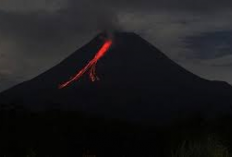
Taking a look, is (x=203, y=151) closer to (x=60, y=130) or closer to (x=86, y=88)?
(x=60, y=130)

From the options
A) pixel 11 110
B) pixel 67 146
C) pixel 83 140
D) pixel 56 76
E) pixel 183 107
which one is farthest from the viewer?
pixel 56 76

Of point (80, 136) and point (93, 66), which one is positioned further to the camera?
point (93, 66)

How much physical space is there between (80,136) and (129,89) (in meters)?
99.1

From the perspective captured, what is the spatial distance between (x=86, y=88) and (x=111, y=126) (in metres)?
92.2

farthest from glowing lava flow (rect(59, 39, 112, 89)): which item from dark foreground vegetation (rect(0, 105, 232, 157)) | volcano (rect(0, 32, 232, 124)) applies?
dark foreground vegetation (rect(0, 105, 232, 157))

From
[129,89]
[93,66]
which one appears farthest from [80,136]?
[93,66]

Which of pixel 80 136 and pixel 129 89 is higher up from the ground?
pixel 129 89

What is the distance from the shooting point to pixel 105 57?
534 feet

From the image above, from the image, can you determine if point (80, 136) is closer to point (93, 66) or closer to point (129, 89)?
point (129, 89)

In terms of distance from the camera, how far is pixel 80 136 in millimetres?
44000

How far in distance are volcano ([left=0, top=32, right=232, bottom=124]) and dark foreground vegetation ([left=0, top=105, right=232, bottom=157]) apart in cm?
6576

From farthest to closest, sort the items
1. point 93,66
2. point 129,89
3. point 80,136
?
point 93,66 → point 129,89 → point 80,136

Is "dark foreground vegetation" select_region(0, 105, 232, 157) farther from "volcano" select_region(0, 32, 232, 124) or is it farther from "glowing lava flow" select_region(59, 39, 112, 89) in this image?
"glowing lava flow" select_region(59, 39, 112, 89)

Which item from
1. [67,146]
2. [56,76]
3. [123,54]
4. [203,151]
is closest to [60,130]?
[67,146]
